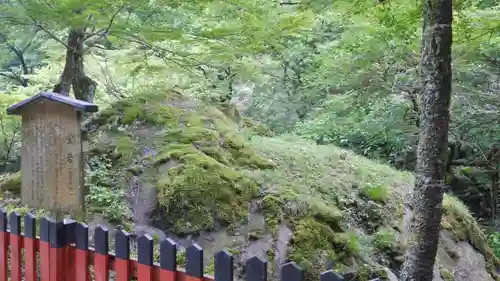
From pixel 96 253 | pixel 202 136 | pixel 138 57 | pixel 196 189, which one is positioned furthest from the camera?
pixel 138 57

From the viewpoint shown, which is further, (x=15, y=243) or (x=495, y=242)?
(x=495, y=242)

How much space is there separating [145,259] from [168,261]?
0.51ft

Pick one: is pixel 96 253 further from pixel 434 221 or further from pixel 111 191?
pixel 111 191

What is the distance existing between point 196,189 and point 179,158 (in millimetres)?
595

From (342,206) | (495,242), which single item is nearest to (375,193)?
(342,206)

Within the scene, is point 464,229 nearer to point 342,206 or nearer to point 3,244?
point 342,206

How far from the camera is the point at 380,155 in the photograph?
35.1ft

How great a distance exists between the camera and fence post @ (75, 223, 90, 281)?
2.47 metres

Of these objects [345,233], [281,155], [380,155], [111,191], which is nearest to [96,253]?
[111,191]

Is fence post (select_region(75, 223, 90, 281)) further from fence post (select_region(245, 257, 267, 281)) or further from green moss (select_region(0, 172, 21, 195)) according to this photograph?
green moss (select_region(0, 172, 21, 195))

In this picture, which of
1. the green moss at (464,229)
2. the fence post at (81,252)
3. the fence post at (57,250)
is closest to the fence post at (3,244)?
the fence post at (57,250)

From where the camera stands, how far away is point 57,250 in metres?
2.54

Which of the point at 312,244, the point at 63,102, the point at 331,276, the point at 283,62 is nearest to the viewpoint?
the point at 331,276

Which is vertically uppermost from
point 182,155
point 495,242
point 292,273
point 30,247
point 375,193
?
point 292,273
